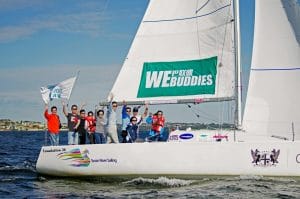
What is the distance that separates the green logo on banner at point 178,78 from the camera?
17.4 meters

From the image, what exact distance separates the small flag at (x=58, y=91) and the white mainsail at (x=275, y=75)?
5.71 metres

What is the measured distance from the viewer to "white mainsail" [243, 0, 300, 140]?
1675 cm

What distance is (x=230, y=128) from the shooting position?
1695 cm

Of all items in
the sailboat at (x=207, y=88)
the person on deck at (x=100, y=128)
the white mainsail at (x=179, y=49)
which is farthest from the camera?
the person on deck at (x=100, y=128)

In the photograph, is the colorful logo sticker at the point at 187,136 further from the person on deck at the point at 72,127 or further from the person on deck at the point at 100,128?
the person on deck at the point at 72,127

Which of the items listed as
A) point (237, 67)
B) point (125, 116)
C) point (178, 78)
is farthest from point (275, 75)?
point (125, 116)

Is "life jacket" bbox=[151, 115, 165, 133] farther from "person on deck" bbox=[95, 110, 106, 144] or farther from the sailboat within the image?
"person on deck" bbox=[95, 110, 106, 144]

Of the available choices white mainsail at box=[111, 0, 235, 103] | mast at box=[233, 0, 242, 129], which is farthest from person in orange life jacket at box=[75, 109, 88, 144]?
mast at box=[233, 0, 242, 129]

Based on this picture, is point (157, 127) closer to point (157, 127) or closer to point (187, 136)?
point (157, 127)

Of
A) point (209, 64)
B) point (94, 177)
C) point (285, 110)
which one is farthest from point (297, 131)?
point (94, 177)

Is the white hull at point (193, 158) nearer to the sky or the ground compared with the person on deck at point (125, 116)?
nearer to the ground

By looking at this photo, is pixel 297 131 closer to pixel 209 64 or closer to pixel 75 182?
pixel 209 64

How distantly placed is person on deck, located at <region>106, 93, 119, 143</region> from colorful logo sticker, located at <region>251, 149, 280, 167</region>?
4.28 metres

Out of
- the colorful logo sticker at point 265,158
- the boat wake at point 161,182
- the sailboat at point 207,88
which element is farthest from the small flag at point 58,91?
the colorful logo sticker at point 265,158
